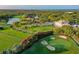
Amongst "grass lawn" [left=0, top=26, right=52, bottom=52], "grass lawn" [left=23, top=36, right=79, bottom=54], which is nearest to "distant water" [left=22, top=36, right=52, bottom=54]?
"grass lawn" [left=23, top=36, right=79, bottom=54]

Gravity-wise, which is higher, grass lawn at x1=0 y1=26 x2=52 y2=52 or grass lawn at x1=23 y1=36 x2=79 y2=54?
grass lawn at x1=0 y1=26 x2=52 y2=52

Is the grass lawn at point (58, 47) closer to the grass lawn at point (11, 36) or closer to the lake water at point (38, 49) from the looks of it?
the lake water at point (38, 49)

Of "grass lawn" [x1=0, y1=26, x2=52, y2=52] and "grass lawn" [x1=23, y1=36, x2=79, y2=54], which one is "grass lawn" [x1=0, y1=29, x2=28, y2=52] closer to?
"grass lawn" [x1=0, y1=26, x2=52, y2=52]

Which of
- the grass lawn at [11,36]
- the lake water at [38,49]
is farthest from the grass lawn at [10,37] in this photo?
the lake water at [38,49]

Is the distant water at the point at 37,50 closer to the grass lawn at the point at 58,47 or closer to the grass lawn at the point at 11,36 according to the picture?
the grass lawn at the point at 58,47

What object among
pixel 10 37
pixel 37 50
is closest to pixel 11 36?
pixel 10 37

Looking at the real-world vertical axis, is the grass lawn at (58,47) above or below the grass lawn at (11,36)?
below
